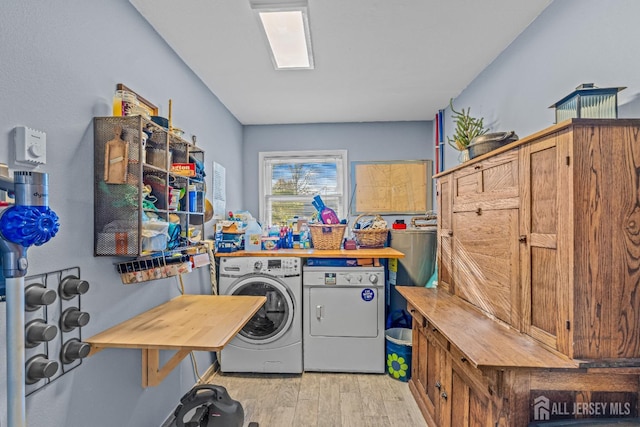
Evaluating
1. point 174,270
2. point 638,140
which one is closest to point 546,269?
point 638,140

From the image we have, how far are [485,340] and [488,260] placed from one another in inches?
18.1

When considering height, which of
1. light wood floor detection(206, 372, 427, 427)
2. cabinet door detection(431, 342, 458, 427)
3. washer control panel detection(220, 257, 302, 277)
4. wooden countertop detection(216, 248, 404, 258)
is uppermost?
wooden countertop detection(216, 248, 404, 258)

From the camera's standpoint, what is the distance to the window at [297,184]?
3697 mm

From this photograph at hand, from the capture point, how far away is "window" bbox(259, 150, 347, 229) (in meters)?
3.70

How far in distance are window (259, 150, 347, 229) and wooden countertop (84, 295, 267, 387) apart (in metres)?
1.85

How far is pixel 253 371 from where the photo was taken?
2.64m

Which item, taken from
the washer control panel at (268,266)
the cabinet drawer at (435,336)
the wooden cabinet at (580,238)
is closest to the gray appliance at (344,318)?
the washer control panel at (268,266)

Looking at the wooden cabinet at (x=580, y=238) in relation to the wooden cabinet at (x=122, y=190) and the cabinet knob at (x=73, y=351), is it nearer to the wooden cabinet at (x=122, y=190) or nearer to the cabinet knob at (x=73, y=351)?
the wooden cabinet at (x=122, y=190)

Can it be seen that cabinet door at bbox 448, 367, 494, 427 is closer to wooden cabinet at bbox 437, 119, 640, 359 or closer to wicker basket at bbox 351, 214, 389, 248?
wooden cabinet at bbox 437, 119, 640, 359

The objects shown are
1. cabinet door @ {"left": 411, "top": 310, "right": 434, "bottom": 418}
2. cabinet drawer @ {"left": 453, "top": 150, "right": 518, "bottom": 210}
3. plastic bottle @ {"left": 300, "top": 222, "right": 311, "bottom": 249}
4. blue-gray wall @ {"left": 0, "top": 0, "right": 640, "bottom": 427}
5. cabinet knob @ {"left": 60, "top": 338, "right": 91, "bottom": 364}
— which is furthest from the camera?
plastic bottle @ {"left": 300, "top": 222, "right": 311, "bottom": 249}

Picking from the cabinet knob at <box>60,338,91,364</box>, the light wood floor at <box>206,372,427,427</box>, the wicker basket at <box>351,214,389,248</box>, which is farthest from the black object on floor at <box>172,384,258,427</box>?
the wicker basket at <box>351,214,389,248</box>

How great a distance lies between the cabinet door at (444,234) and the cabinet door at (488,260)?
0.08 metres

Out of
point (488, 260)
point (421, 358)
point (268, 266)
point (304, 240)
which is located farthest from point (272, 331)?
point (488, 260)

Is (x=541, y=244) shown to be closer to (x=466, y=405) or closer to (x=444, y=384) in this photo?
(x=466, y=405)
